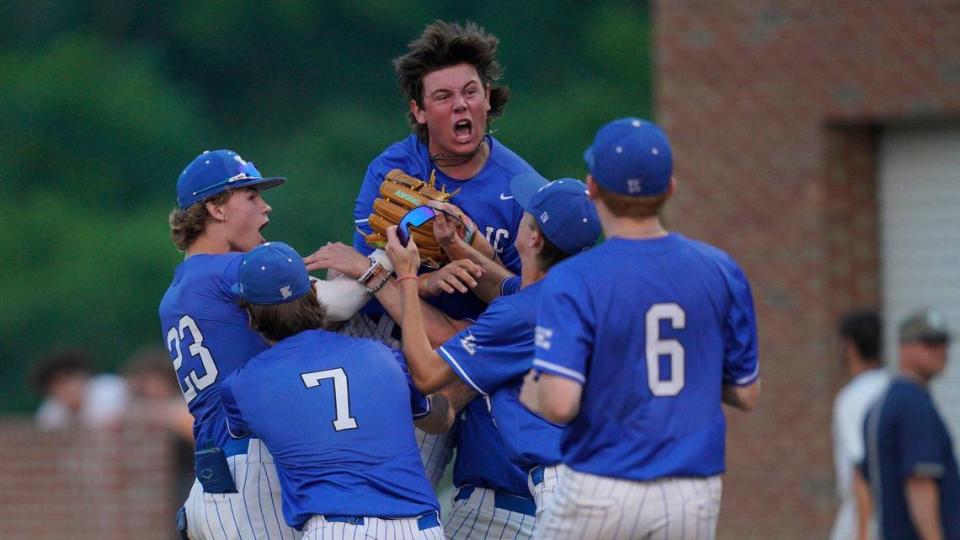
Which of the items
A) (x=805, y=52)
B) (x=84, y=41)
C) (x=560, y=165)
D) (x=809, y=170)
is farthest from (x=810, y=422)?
(x=84, y=41)

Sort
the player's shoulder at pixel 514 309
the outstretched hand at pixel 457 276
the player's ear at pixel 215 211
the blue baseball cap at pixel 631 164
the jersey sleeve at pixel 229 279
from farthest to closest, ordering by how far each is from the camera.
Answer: the player's ear at pixel 215 211
the jersey sleeve at pixel 229 279
the outstretched hand at pixel 457 276
the player's shoulder at pixel 514 309
the blue baseball cap at pixel 631 164

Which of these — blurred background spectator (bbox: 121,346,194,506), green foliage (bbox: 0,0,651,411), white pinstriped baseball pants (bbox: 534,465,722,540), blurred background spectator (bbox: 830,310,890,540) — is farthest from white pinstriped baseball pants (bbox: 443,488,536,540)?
green foliage (bbox: 0,0,651,411)

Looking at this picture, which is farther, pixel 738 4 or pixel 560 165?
pixel 560 165

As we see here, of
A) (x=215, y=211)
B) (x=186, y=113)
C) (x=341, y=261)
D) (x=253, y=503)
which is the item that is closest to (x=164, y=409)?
(x=215, y=211)

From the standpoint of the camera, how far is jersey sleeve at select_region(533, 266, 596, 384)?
575 centimetres

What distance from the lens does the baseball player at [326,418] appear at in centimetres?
649

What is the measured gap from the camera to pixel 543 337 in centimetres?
582

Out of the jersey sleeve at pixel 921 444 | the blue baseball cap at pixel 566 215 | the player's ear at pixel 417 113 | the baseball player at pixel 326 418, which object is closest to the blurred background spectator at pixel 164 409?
the jersey sleeve at pixel 921 444

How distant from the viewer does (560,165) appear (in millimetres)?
24531

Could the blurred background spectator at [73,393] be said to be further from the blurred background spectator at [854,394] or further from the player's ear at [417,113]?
the player's ear at [417,113]

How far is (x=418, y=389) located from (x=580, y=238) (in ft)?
2.72

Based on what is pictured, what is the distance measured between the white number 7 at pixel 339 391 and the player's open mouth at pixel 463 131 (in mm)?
1185

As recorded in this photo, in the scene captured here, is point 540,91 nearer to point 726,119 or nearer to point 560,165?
point 560,165

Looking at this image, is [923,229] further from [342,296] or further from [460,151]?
[342,296]
